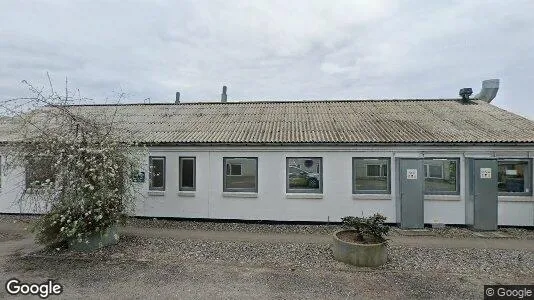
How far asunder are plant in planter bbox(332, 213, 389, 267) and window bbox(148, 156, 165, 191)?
6.71 meters

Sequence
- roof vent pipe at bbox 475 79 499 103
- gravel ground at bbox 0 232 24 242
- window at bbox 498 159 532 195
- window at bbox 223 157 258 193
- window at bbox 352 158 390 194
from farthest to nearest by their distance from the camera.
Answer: roof vent pipe at bbox 475 79 499 103 < window at bbox 223 157 258 193 < window at bbox 352 158 390 194 < window at bbox 498 159 532 195 < gravel ground at bbox 0 232 24 242

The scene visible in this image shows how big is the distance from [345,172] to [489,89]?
35.9 feet

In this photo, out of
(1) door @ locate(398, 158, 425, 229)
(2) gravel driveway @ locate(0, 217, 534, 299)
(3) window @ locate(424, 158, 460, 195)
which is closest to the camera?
(2) gravel driveway @ locate(0, 217, 534, 299)

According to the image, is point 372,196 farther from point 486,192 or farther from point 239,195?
point 239,195

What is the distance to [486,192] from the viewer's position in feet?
31.9

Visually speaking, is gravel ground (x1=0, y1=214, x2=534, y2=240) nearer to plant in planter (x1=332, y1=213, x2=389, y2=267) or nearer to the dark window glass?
the dark window glass

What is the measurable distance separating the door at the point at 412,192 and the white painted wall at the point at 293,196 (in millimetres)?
363

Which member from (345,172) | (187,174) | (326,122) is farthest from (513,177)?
(187,174)

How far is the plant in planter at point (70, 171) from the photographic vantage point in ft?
23.1

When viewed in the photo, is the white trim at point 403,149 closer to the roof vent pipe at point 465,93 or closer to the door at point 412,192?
the door at point 412,192

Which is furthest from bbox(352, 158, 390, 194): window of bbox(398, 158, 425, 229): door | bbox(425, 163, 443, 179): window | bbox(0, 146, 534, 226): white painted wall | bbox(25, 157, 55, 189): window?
bbox(25, 157, 55, 189): window

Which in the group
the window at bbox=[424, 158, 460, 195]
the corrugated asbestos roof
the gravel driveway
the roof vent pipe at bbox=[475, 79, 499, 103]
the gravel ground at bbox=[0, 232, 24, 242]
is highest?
the roof vent pipe at bbox=[475, 79, 499, 103]

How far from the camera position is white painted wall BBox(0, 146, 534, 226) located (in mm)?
10148

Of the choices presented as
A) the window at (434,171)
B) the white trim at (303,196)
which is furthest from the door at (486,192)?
the white trim at (303,196)
